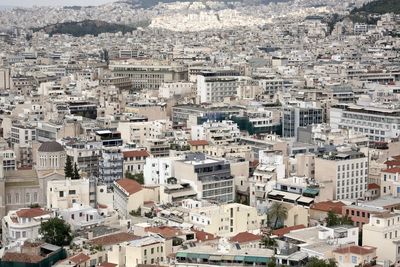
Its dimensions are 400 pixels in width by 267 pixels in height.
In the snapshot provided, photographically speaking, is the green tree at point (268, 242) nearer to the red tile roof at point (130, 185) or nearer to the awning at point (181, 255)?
the awning at point (181, 255)

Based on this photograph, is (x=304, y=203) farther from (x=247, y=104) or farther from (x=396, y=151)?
(x=247, y=104)

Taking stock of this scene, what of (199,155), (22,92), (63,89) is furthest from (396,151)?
(22,92)

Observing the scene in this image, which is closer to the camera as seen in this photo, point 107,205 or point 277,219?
point 277,219

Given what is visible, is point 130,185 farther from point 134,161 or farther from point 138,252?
point 138,252

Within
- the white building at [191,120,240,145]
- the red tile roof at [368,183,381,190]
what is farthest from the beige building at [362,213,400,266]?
the white building at [191,120,240,145]

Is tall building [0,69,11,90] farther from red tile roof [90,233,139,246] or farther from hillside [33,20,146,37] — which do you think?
hillside [33,20,146,37]

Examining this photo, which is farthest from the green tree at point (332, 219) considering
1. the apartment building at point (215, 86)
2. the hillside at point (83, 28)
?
the hillside at point (83, 28)

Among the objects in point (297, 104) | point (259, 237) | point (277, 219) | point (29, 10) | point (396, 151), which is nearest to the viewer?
point (259, 237)
